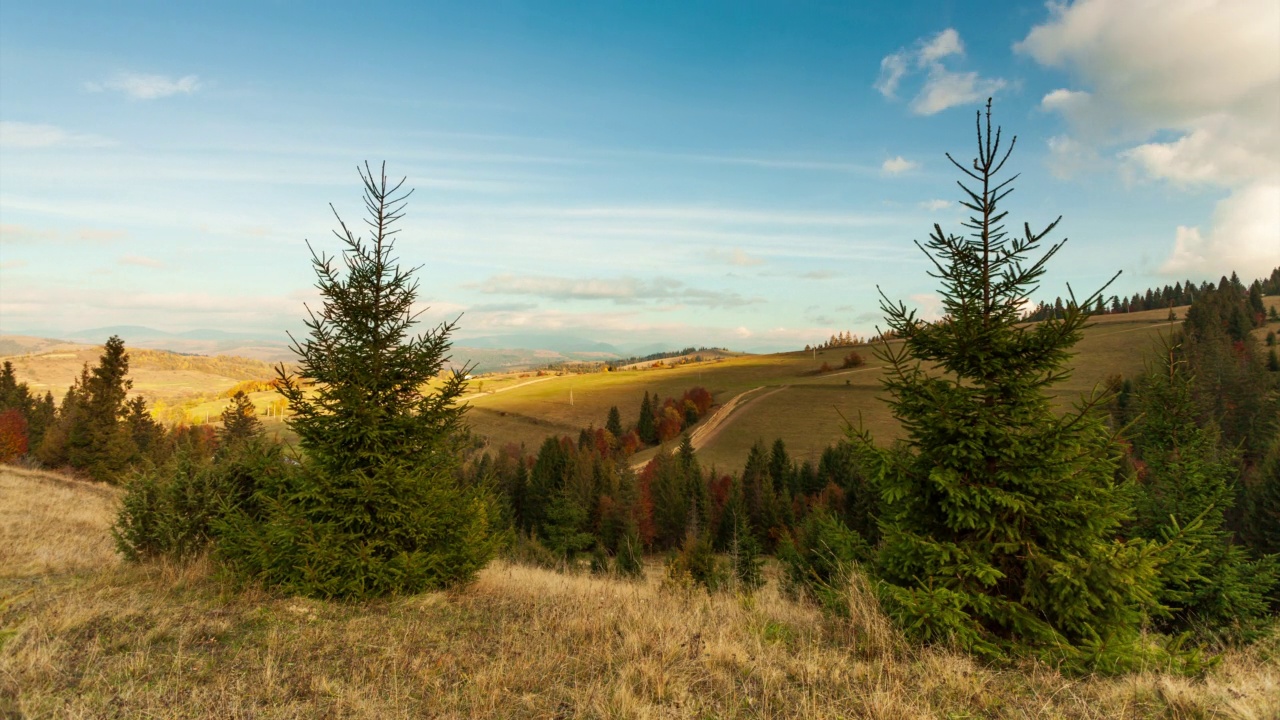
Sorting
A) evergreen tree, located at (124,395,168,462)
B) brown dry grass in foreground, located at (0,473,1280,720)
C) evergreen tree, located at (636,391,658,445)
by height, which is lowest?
evergreen tree, located at (636,391,658,445)

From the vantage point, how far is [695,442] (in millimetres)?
87500

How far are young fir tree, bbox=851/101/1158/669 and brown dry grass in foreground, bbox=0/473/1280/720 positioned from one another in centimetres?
68

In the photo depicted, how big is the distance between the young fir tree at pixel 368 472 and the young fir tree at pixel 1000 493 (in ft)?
21.4

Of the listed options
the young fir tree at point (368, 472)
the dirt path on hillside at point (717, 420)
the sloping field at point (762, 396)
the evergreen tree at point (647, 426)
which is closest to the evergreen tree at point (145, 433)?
the sloping field at point (762, 396)

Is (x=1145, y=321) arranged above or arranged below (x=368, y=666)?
above

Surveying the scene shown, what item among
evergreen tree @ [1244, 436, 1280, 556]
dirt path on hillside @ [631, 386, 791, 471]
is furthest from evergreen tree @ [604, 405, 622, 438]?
evergreen tree @ [1244, 436, 1280, 556]

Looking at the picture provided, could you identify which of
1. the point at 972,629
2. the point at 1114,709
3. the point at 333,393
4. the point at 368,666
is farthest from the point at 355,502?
the point at 1114,709

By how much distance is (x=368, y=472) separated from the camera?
8.84 meters

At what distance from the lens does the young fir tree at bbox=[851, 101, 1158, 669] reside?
6035 millimetres

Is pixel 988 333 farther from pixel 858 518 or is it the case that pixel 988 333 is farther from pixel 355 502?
pixel 858 518

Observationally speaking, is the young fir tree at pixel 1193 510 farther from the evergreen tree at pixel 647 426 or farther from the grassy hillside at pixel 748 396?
the evergreen tree at pixel 647 426

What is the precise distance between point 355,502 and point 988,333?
30.4ft

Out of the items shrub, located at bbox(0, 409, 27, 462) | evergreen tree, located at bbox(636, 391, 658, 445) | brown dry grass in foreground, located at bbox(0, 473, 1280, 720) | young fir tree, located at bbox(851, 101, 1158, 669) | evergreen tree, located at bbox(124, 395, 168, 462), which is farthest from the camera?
evergreen tree, located at bbox(636, 391, 658, 445)

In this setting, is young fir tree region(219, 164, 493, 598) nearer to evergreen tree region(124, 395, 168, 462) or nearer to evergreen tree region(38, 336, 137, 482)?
evergreen tree region(38, 336, 137, 482)
